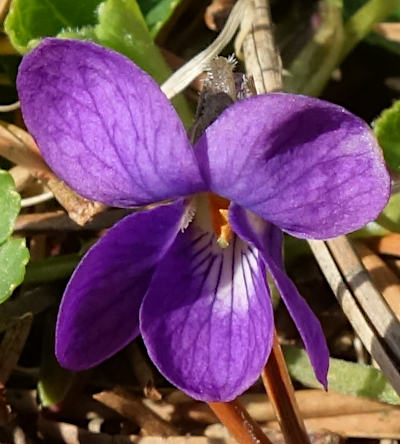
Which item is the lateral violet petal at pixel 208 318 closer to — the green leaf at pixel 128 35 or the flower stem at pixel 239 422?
the flower stem at pixel 239 422

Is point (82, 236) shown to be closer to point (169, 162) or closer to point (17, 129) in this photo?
point (17, 129)

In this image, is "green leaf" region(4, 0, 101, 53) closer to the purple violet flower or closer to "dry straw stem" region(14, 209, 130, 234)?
"dry straw stem" region(14, 209, 130, 234)

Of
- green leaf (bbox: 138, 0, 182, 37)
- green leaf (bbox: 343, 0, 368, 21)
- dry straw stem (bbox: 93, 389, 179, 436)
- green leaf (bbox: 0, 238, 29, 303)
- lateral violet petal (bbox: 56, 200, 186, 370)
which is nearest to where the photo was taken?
lateral violet petal (bbox: 56, 200, 186, 370)

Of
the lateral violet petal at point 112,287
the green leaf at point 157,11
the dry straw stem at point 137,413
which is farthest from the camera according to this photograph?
the green leaf at point 157,11

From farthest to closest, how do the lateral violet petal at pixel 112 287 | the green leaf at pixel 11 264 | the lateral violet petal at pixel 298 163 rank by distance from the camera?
the green leaf at pixel 11 264 → the lateral violet petal at pixel 112 287 → the lateral violet petal at pixel 298 163

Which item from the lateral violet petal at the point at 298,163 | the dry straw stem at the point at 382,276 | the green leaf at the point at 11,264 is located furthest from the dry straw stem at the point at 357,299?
the green leaf at the point at 11,264

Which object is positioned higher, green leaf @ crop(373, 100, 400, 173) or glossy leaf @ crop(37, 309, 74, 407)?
green leaf @ crop(373, 100, 400, 173)

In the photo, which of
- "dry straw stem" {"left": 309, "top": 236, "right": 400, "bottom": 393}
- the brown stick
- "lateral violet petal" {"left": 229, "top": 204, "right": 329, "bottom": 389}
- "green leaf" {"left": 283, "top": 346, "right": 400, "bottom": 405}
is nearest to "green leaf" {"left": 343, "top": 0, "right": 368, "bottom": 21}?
the brown stick
